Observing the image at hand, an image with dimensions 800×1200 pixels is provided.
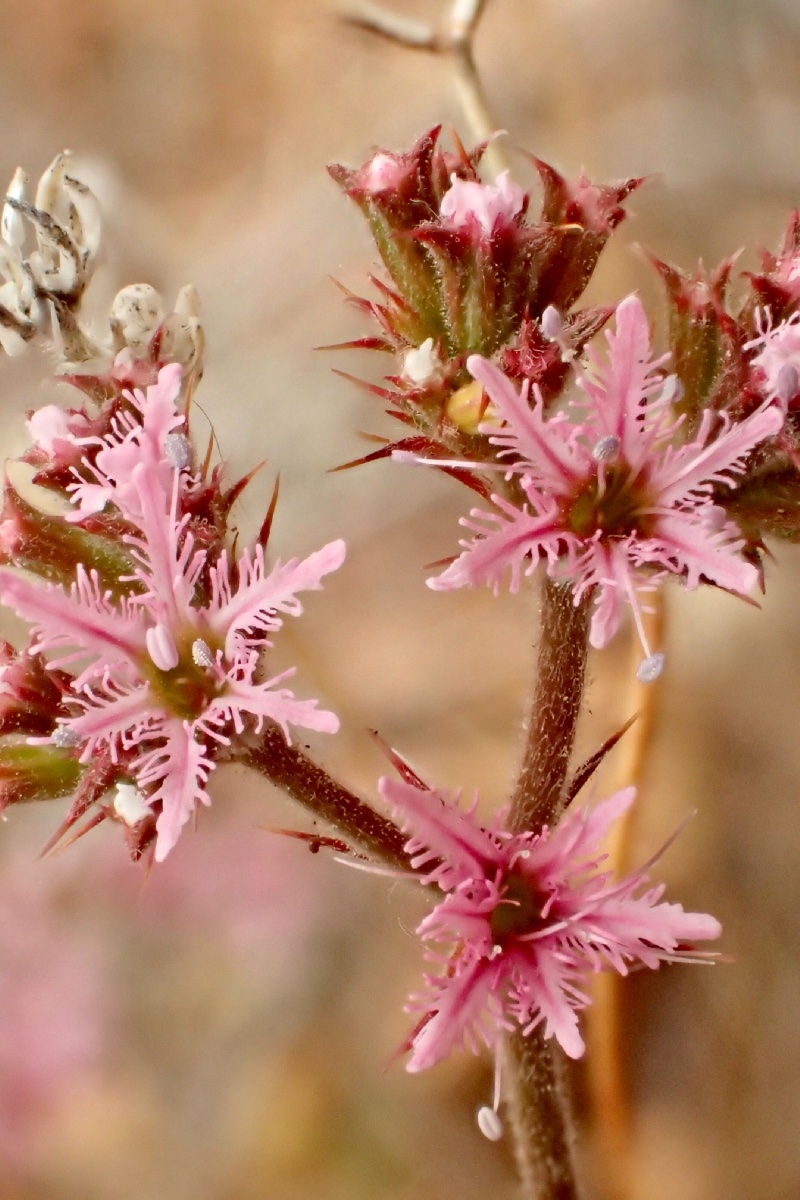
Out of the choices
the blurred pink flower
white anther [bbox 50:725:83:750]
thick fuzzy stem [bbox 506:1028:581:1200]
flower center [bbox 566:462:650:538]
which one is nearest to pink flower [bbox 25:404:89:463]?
white anther [bbox 50:725:83:750]

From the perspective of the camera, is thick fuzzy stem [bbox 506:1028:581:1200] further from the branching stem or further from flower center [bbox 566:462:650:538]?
the branching stem

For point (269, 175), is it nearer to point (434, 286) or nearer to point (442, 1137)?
point (434, 286)

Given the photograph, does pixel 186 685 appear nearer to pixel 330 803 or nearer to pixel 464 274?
pixel 330 803

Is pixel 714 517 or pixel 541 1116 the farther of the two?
pixel 541 1116

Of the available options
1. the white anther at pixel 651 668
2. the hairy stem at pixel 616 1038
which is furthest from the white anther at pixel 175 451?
the hairy stem at pixel 616 1038

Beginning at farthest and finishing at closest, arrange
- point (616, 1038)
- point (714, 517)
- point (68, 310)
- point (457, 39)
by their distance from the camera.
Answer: point (457, 39) → point (616, 1038) → point (68, 310) → point (714, 517)

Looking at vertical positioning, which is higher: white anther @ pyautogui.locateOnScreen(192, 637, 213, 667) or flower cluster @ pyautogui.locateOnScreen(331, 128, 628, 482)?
flower cluster @ pyautogui.locateOnScreen(331, 128, 628, 482)

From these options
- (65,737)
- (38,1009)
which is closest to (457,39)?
(65,737)
